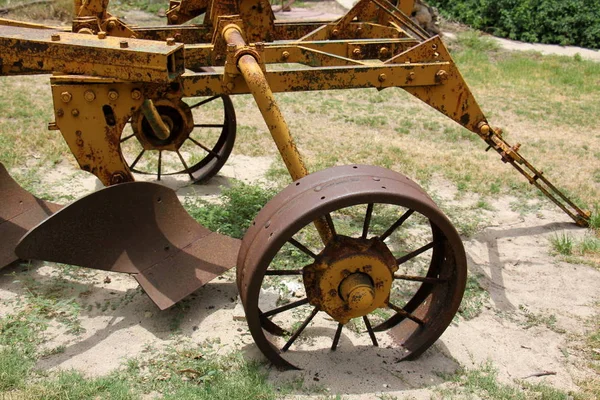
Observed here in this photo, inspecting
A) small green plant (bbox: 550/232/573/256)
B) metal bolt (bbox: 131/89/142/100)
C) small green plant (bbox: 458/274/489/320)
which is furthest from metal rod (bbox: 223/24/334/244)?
small green plant (bbox: 550/232/573/256)

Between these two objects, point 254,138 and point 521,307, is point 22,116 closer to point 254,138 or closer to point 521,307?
point 254,138

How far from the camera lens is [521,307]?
369cm

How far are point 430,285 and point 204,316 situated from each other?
1.23 metres

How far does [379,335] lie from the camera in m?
3.32

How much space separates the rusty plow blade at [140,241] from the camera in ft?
10.8

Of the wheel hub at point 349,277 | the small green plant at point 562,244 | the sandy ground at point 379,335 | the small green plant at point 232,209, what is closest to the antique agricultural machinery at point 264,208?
the wheel hub at point 349,277

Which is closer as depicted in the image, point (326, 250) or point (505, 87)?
point (326, 250)

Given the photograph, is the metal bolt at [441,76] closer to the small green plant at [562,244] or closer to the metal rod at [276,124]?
the metal rod at [276,124]

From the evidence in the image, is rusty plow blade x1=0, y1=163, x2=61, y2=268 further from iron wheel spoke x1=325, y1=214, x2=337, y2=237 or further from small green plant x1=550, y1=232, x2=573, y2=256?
small green plant x1=550, y1=232, x2=573, y2=256

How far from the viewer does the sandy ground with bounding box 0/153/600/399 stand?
3033mm

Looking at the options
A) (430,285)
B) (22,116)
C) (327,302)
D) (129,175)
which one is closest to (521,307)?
(430,285)

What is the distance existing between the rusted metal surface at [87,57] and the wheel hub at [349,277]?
3.93ft

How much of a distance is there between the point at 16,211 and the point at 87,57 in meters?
1.46

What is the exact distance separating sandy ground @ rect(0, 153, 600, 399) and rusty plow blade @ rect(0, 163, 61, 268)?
0.23m
